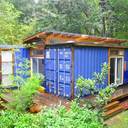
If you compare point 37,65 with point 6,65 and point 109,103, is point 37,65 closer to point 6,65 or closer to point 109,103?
point 6,65

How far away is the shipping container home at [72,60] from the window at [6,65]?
129 cm

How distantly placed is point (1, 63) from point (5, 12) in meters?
5.84

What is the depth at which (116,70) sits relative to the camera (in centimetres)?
1262

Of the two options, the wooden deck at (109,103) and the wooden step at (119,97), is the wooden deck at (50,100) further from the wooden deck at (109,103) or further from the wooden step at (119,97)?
the wooden step at (119,97)

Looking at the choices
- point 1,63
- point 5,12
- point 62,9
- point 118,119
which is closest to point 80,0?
point 62,9

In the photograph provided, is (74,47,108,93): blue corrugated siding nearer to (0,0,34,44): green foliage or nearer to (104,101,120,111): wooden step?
(104,101,120,111): wooden step

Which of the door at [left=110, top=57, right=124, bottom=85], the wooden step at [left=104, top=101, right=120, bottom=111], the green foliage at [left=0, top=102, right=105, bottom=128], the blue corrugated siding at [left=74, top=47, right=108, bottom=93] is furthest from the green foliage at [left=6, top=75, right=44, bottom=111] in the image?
the door at [left=110, top=57, right=124, bottom=85]

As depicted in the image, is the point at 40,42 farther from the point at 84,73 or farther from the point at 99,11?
the point at 99,11

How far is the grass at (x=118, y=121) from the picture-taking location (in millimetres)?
8062

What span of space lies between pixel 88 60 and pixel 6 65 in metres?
4.26

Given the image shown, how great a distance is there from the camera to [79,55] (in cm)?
1020

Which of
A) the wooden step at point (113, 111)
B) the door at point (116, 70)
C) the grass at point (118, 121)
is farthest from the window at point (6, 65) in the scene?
the grass at point (118, 121)

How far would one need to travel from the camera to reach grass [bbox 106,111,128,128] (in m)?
8.06

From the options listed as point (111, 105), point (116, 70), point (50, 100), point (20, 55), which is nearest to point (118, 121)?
point (111, 105)
